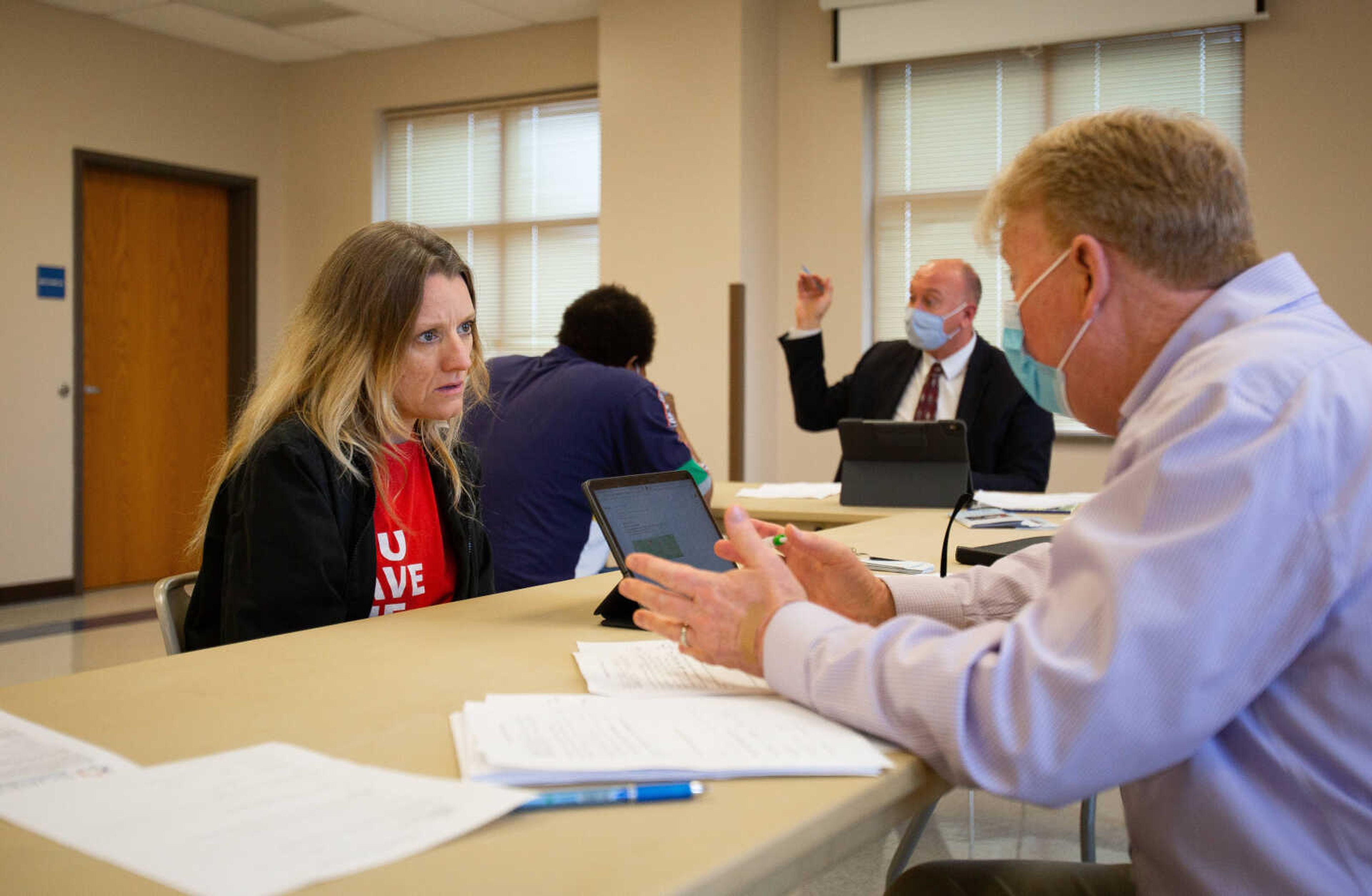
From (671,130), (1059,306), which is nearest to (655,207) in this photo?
(671,130)

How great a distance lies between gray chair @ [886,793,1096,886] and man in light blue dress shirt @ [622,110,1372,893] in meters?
1.00

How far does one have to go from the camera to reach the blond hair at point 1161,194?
1.02 meters

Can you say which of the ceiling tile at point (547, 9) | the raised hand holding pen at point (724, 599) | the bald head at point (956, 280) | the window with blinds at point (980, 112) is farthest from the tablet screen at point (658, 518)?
the ceiling tile at point (547, 9)

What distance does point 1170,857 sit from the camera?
96 centimetres

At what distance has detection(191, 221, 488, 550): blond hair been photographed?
5.69 feet

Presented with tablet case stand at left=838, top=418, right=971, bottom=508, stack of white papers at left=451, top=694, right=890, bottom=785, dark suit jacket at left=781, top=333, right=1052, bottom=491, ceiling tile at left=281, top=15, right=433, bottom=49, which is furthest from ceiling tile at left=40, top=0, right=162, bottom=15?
stack of white papers at left=451, top=694, right=890, bottom=785

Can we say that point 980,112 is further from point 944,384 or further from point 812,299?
point 944,384

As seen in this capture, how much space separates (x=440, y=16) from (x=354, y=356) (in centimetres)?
479

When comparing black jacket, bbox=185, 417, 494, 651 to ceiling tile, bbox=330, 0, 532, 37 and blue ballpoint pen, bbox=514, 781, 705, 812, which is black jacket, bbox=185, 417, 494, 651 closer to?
blue ballpoint pen, bbox=514, 781, 705, 812

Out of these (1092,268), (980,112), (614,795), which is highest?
(980,112)

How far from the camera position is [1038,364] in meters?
1.39

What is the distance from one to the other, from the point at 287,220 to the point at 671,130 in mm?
2757

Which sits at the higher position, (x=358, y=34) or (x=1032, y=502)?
(x=358, y=34)

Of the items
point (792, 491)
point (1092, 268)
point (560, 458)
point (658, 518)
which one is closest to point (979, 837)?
point (792, 491)
